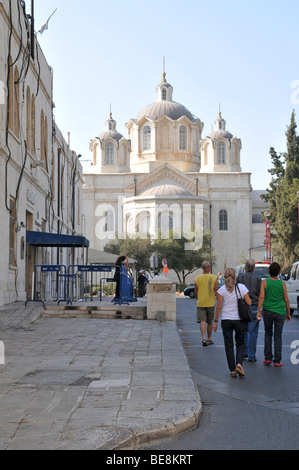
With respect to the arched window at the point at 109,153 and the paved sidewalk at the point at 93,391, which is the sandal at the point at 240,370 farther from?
the arched window at the point at 109,153

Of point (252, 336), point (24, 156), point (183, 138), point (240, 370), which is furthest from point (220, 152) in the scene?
point (240, 370)

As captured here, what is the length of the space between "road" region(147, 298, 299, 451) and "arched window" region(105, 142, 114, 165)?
7774cm

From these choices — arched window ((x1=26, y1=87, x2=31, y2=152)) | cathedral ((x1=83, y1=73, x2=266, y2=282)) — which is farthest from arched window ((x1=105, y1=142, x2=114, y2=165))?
arched window ((x1=26, y1=87, x2=31, y2=152))

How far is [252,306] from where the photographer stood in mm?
12297

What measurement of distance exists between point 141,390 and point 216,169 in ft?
262

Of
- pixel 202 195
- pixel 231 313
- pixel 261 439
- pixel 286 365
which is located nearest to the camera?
pixel 261 439

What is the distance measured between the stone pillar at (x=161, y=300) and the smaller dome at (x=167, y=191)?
5971 cm

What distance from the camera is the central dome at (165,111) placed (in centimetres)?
8762

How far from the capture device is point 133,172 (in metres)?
88.5

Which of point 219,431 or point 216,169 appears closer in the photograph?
point 219,431

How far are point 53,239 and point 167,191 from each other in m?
56.9

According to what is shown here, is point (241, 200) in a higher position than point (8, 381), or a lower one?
higher
